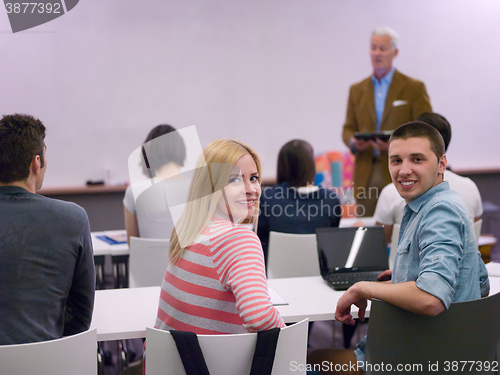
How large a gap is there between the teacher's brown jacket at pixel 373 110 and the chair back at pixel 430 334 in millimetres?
3170

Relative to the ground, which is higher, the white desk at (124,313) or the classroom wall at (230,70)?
the classroom wall at (230,70)

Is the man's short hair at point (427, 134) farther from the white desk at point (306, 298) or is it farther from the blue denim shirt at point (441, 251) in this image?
the white desk at point (306, 298)

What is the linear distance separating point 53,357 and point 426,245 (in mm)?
1030

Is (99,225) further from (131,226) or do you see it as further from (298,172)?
(298,172)

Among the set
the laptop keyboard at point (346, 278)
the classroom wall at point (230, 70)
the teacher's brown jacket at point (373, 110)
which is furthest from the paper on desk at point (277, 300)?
the teacher's brown jacket at point (373, 110)

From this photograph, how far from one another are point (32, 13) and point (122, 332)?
12.9ft

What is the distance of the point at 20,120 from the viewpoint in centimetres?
146

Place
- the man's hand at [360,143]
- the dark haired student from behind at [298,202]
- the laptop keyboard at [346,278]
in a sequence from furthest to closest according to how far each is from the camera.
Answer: the man's hand at [360,143] → the dark haired student from behind at [298,202] → the laptop keyboard at [346,278]

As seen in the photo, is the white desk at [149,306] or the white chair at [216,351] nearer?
the white chair at [216,351]

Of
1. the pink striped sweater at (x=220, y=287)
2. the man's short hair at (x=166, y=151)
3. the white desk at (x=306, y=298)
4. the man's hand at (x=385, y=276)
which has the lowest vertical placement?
the white desk at (x=306, y=298)

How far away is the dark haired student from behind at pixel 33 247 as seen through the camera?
1346 millimetres

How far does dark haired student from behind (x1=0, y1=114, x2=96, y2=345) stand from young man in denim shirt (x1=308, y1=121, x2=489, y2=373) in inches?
33.2

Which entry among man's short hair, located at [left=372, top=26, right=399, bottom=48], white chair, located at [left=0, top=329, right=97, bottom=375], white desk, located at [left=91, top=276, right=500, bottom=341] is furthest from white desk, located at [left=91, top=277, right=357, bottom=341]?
man's short hair, located at [left=372, top=26, right=399, bottom=48]

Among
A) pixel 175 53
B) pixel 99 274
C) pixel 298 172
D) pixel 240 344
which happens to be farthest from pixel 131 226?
pixel 175 53
